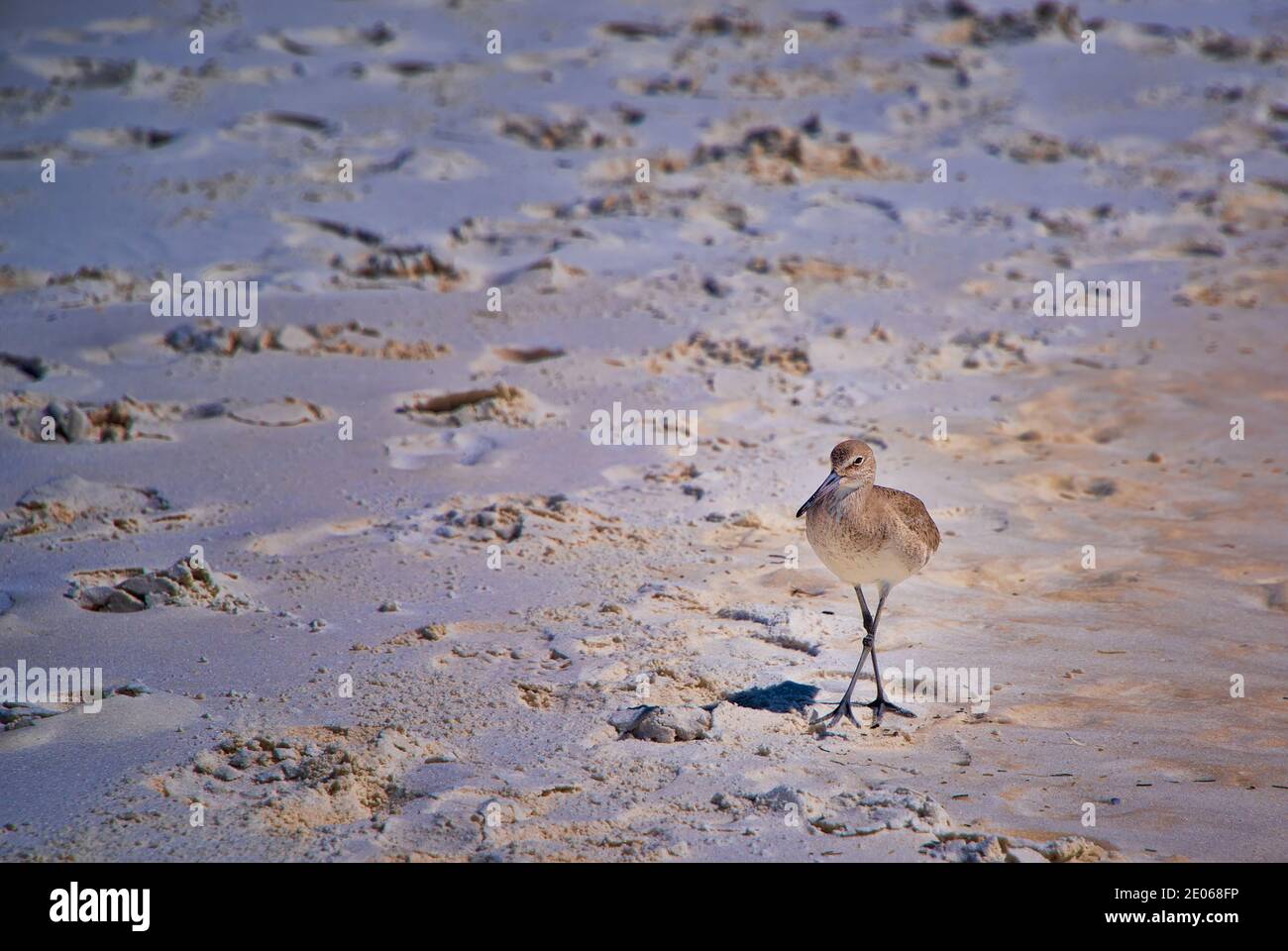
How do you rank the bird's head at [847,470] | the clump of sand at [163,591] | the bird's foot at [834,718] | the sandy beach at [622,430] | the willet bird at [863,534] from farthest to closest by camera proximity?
the clump of sand at [163,591] < the bird's head at [847,470] < the willet bird at [863,534] < the bird's foot at [834,718] < the sandy beach at [622,430]

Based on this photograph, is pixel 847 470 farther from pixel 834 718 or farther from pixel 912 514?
pixel 834 718

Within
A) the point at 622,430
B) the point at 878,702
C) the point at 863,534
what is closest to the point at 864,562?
the point at 863,534

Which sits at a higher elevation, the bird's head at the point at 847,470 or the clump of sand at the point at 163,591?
the bird's head at the point at 847,470

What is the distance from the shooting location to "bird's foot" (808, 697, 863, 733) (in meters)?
4.50

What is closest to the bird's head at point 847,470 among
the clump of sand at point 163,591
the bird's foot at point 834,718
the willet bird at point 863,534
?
the willet bird at point 863,534

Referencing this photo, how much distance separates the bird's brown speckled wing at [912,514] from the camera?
15.8 feet

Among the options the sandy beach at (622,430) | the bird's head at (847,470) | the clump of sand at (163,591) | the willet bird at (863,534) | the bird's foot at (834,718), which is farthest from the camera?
the clump of sand at (163,591)

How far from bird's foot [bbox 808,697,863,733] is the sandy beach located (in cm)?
11

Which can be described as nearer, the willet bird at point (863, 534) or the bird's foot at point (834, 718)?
the bird's foot at point (834, 718)

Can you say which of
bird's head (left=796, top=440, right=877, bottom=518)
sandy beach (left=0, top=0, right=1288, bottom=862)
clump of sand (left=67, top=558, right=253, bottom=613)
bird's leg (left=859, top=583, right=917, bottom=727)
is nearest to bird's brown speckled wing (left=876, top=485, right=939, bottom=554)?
bird's head (left=796, top=440, right=877, bottom=518)

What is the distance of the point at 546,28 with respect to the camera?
1337 centimetres

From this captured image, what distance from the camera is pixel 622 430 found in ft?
23.4

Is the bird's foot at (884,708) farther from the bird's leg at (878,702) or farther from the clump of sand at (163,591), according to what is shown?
the clump of sand at (163,591)

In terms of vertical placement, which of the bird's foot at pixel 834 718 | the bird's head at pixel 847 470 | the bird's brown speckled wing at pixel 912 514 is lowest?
the bird's foot at pixel 834 718
